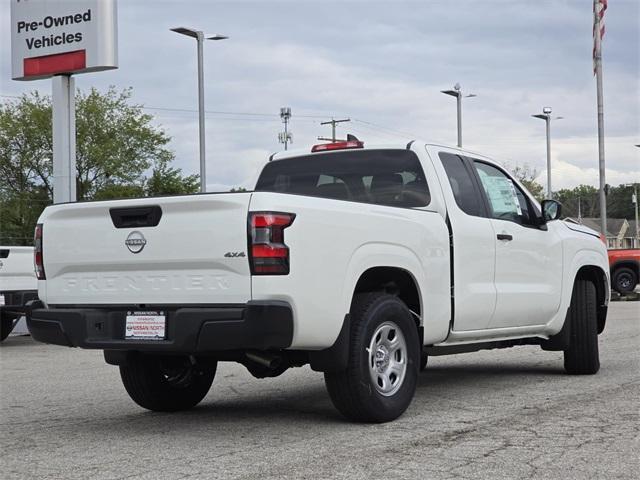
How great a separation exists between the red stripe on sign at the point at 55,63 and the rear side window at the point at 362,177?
13431mm

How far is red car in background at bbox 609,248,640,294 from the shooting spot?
2800 cm

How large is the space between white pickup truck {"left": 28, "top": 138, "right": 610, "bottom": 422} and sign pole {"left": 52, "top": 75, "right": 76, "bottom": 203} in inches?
524

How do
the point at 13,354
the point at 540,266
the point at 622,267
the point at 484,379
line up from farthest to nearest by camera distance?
the point at 622,267 < the point at 13,354 < the point at 484,379 < the point at 540,266

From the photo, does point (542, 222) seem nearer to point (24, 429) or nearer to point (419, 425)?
point (419, 425)

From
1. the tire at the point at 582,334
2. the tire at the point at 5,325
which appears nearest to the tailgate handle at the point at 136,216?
the tire at the point at 582,334

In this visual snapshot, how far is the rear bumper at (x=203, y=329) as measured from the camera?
19.5ft

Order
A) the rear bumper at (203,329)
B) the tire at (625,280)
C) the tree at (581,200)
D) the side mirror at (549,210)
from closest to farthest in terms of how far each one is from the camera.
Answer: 1. the rear bumper at (203,329)
2. the side mirror at (549,210)
3. the tire at (625,280)
4. the tree at (581,200)

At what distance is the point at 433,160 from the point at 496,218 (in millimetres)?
816

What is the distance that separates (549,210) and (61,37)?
14.7 meters

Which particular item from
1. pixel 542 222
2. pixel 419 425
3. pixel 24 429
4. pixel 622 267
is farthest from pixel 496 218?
pixel 622 267

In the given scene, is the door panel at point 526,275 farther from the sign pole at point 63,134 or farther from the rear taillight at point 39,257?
the sign pole at point 63,134

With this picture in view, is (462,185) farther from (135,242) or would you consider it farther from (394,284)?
(135,242)

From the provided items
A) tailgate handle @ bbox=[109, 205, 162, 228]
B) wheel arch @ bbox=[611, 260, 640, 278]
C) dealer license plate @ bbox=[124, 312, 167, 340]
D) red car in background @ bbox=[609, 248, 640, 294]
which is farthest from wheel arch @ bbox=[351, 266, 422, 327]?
wheel arch @ bbox=[611, 260, 640, 278]

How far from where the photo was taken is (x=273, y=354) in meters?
6.64
